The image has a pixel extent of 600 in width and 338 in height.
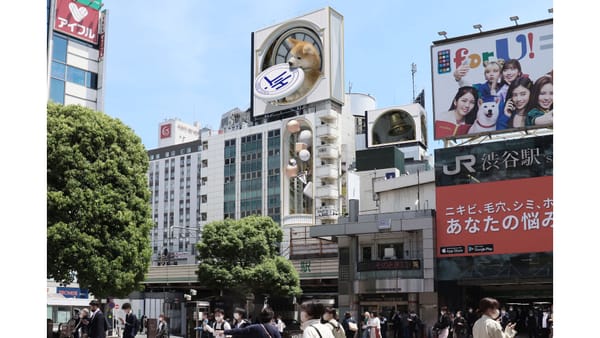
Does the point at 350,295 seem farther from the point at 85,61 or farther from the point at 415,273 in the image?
the point at 85,61

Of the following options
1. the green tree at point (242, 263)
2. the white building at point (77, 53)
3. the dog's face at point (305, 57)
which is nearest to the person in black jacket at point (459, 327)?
the green tree at point (242, 263)

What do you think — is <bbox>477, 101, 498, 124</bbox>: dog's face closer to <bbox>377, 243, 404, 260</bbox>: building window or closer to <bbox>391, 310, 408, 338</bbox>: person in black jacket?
<bbox>377, 243, 404, 260</bbox>: building window

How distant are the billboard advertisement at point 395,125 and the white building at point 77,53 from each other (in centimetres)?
3034

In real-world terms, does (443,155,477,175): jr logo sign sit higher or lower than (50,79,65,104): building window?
lower

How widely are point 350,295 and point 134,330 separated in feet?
66.1

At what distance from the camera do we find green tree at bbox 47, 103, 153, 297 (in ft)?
74.2

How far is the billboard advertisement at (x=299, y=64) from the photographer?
225 ft

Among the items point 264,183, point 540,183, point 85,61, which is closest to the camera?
point 540,183

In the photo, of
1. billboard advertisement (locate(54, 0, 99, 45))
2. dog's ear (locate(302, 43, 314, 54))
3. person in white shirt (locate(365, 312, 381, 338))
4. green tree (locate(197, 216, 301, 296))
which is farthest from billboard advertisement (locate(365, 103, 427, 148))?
person in white shirt (locate(365, 312, 381, 338))

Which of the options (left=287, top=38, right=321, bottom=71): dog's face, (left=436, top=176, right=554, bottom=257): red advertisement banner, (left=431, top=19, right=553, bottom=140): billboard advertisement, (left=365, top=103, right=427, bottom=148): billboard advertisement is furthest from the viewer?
(left=365, top=103, right=427, bottom=148): billboard advertisement

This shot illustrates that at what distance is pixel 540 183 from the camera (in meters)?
32.2

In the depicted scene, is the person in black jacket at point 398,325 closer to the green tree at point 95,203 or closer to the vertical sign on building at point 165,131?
the green tree at point 95,203

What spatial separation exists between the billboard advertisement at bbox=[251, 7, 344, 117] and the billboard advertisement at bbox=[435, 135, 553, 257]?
114 ft
